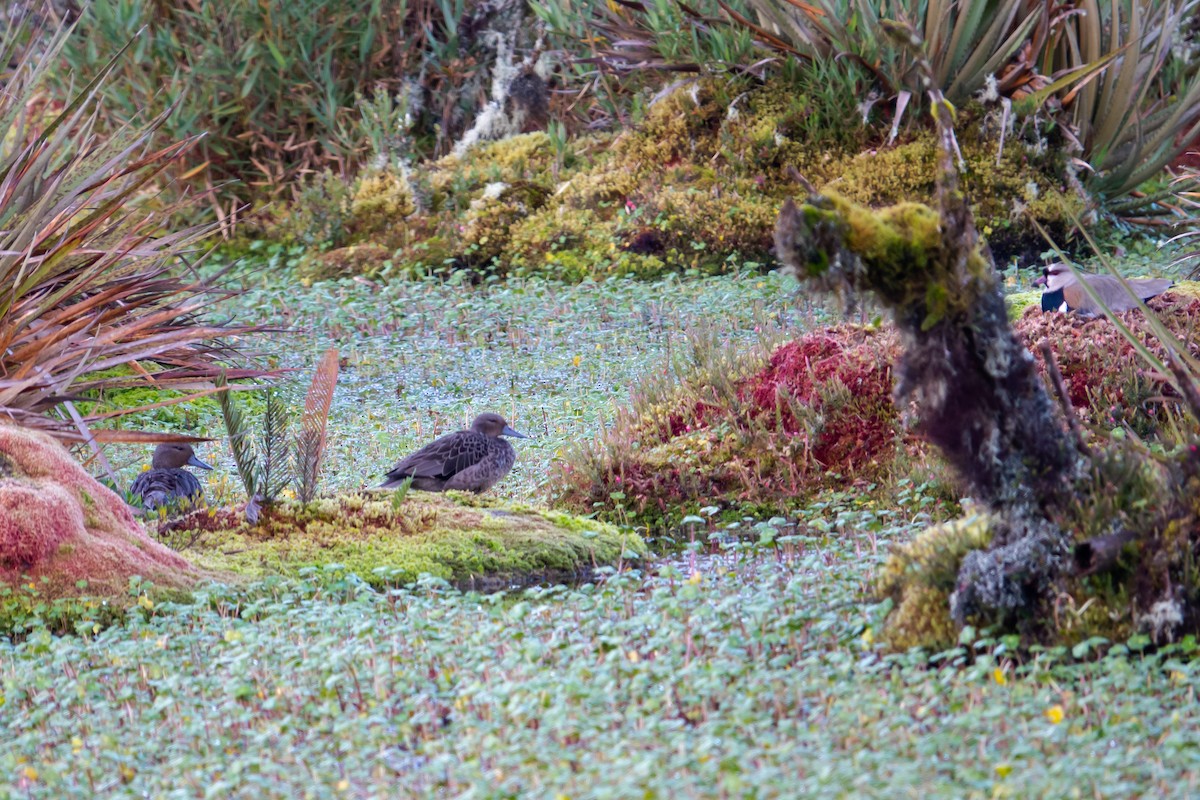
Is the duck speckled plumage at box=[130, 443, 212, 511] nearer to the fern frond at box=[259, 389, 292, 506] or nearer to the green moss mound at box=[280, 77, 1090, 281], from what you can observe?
the fern frond at box=[259, 389, 292, 506]

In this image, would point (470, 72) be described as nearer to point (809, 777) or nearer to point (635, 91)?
point (635, 91)

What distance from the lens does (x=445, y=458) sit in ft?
23.3

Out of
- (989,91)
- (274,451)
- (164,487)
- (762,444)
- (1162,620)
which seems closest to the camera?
(1162,620)

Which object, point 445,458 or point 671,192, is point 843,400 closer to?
point 445,458

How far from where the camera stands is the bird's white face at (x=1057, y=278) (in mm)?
8047

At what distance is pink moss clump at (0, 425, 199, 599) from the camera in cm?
546

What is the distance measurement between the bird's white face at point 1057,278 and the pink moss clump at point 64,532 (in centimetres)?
480

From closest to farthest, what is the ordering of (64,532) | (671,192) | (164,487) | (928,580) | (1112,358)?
(928,580) → (64,532) → (164,487) → (1112,358) → (671,192)

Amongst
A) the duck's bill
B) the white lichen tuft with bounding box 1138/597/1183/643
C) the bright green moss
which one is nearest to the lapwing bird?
the bright green moss

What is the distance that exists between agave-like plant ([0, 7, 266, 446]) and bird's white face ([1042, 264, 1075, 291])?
4285 mm

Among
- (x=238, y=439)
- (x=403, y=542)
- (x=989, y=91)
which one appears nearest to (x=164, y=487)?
(x=238, y=439)

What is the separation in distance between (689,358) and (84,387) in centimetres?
364

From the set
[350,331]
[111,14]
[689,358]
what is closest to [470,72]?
[111,14]

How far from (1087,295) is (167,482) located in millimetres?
4750
